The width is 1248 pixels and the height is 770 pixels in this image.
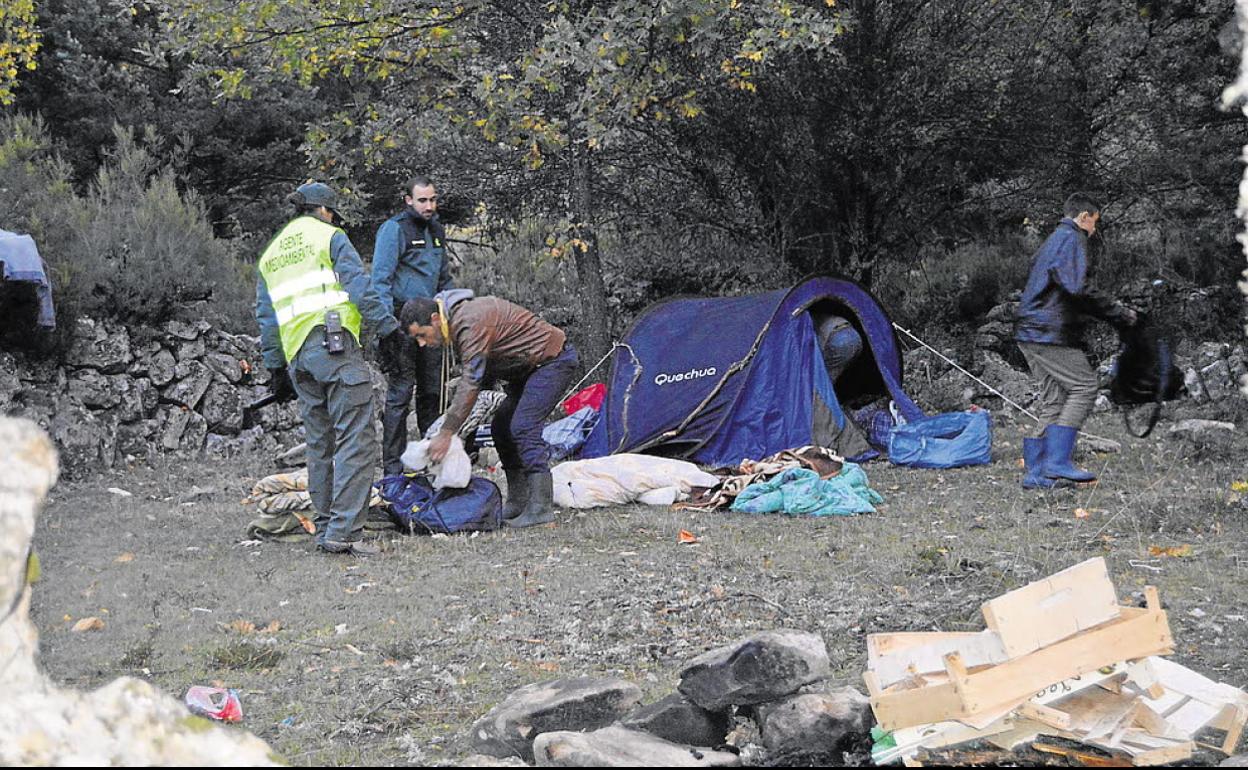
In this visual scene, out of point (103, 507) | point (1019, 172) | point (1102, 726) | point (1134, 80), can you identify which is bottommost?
point (103, 507)

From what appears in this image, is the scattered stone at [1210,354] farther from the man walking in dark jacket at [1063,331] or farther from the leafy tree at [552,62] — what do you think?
the leafy tree at [552,62]

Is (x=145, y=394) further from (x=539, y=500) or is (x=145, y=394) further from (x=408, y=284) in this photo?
(x=539, y=500)

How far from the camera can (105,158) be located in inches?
608

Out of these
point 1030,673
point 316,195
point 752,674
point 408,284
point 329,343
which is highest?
point 316,195

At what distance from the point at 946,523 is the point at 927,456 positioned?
2.40m

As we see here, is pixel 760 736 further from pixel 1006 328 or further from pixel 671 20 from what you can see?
pixel 1006 328

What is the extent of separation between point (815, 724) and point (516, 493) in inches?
188

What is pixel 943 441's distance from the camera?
33.2 ft

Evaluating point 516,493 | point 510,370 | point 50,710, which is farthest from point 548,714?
point 516,493

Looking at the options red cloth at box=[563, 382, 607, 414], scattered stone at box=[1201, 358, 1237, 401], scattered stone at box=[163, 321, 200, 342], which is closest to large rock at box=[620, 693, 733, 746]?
red cloth at box=[563, 382, 607, 414]

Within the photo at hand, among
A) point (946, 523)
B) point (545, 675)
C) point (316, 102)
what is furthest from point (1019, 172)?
point (545, 675)

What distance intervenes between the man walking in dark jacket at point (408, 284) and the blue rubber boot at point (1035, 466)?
4.11m

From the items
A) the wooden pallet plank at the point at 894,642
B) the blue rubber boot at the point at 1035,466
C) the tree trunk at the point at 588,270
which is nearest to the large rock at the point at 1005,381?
the tree trunk at the point at 588,270

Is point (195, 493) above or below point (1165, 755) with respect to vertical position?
below
